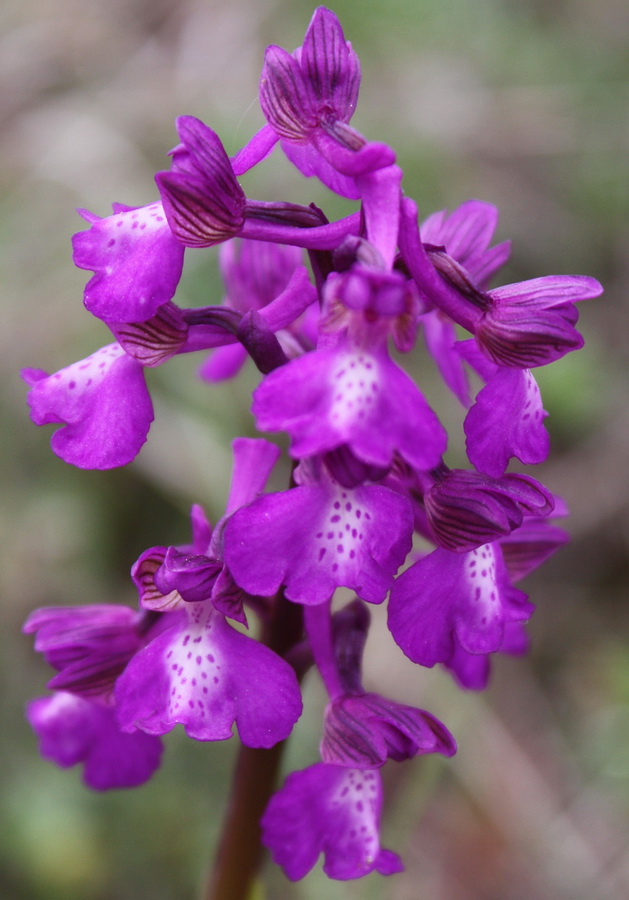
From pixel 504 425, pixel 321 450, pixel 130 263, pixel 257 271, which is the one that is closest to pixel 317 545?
pixel 321 450

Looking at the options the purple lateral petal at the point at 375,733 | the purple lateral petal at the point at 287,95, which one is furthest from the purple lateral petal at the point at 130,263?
the purple lateral petal at the point at 375,733

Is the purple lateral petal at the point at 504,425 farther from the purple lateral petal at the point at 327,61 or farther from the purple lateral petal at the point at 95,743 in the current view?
the purple lateral petal at the point at 95,743

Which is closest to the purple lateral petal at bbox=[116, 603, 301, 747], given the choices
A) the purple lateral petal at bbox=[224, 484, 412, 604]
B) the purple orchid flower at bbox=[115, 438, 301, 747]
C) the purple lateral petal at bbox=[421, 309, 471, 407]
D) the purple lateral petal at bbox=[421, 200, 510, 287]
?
the purple orchid flower at bbox=[115, 438, 301, 747]

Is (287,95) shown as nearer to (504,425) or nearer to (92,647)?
(504,425)

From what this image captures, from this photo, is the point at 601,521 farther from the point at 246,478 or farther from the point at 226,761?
the point at 246,478

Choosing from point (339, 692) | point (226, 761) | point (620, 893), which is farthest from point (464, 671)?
point (620, 893)

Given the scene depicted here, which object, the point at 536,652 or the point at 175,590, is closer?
the point at 175,590
